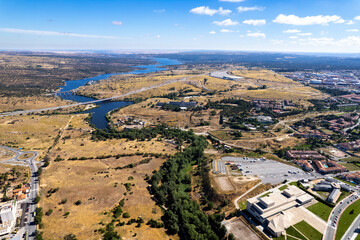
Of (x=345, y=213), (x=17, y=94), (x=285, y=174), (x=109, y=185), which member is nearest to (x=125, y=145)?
(x=109, y=185)

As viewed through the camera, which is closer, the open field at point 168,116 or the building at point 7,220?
the building at point 7,220

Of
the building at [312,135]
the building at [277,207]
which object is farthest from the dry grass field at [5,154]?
the building at [312,135]

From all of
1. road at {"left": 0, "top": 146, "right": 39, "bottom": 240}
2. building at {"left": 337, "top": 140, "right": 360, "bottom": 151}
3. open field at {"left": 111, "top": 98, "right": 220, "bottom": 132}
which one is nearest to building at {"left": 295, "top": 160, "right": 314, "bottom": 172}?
building at {"left": 337, "top": 140, "right": 360, "bottom": 151}

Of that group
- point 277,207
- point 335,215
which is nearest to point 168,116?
point 277,207

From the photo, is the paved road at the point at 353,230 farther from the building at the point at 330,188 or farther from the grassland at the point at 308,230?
the building at the point at 330,188

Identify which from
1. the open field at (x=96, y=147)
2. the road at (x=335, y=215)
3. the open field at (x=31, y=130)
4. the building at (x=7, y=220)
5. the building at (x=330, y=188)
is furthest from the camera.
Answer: the open field at (x=31, y=130)

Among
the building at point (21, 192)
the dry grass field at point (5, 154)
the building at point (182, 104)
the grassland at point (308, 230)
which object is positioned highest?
the building at point (182, 104)

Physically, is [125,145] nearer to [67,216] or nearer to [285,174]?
[67,216]

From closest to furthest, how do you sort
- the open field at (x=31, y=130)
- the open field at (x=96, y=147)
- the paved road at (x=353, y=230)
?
the paved road at (x=353, y=230) < the open field at (x=96, y=147) < the open field at (x=31, y=130)
